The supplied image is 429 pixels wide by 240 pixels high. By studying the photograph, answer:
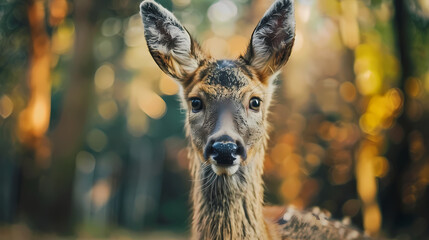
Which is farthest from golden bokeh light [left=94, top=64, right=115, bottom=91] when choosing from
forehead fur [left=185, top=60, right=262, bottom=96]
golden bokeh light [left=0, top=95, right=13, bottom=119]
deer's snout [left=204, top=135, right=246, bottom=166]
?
deer's snout [left=204, top=135, right=246, bottom=166]

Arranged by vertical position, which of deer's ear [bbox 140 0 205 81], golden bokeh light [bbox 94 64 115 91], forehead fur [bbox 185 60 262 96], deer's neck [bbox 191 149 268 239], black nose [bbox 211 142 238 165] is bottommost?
deer's neck [bbox 191 149 268 239]

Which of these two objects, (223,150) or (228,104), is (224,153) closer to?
(223,150)

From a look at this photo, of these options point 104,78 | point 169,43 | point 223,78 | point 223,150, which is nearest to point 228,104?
point 223,78

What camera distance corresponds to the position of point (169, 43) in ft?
13.8

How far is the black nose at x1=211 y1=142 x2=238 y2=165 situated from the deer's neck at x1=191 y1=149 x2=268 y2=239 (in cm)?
53

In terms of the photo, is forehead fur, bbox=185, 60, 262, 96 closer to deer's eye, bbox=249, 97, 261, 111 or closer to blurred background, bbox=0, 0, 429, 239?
deer's eye, bbox=249, 97, 261, 111

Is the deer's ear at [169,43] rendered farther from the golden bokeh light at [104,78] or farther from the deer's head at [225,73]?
the golden bokeh light at [104,78]

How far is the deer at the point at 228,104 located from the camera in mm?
3885

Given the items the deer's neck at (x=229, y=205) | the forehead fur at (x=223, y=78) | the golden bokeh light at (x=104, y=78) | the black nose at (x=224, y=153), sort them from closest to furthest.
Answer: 1. the black nose at (x=224, y=153)
2. the deer's neck at (x=229, y=205)
3. the forehead fur at (x=223, y=78)
4. the golden bokeh light at (x=104, y=78)

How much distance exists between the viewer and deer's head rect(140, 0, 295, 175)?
3918 mm

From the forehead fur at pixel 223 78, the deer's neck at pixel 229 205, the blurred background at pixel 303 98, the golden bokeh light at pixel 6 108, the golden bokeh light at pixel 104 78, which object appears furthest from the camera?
the golden bokeh light at pixel 104 78

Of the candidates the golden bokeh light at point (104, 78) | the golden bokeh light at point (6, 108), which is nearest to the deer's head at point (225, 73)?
the golden bokeh light at point (6, 108)

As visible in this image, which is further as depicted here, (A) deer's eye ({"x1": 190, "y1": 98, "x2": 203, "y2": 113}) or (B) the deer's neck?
(A) deer's eye ({"x1": 190, "y1": 98, "x2": 203, "y2": 113})

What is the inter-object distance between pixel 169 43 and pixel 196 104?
0.53 m
